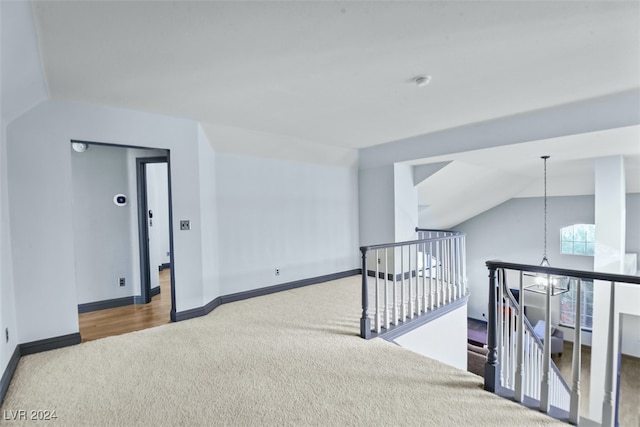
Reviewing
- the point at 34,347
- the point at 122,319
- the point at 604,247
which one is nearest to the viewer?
the point at 34,347

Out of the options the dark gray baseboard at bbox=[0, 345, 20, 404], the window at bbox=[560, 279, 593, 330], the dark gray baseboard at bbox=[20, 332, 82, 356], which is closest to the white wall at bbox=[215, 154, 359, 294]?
the dark gray baseboard at bbox=[20, 332, 82, 356]

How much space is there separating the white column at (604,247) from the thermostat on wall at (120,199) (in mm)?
7007

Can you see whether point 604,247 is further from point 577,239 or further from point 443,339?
point 577,239

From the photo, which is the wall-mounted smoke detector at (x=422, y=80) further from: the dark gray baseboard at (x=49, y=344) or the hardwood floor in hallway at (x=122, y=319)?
the dark gray baseboard at (x=49, y=344)

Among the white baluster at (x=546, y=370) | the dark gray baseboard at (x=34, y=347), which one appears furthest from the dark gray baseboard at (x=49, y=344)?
the white baluster at (x=546, y=370)

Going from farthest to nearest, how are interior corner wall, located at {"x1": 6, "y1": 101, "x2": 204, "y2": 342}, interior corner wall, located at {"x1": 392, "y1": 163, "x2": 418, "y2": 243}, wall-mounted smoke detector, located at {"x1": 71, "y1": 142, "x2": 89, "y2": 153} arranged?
interior corner wall, located at {"x1": 392, "y1": 163, "x2": 418, "y2": 243}
wall-mounted smoke detector, located at {"x1": 71, "y1": 142, "x2": 89, "y2": 153}
interior corner wall, located at {"x1": 6, "y1": 101, "x2": 204, "y2": 342}

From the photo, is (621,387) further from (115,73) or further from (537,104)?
(115,73)

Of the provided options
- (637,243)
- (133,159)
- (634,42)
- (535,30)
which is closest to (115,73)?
(133,159)

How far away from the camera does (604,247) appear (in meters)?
4.79

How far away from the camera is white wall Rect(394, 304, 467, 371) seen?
12.0 ft

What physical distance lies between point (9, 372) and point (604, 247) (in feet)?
23.9

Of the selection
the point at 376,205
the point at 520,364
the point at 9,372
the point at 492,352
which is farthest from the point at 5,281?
the point at 376,205

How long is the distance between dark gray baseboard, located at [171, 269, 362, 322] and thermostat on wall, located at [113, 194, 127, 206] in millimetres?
1868

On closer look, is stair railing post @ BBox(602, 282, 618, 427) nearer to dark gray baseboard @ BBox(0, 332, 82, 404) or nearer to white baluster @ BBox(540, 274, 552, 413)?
white baluster @ BBox(540, 274, 552, 413)
